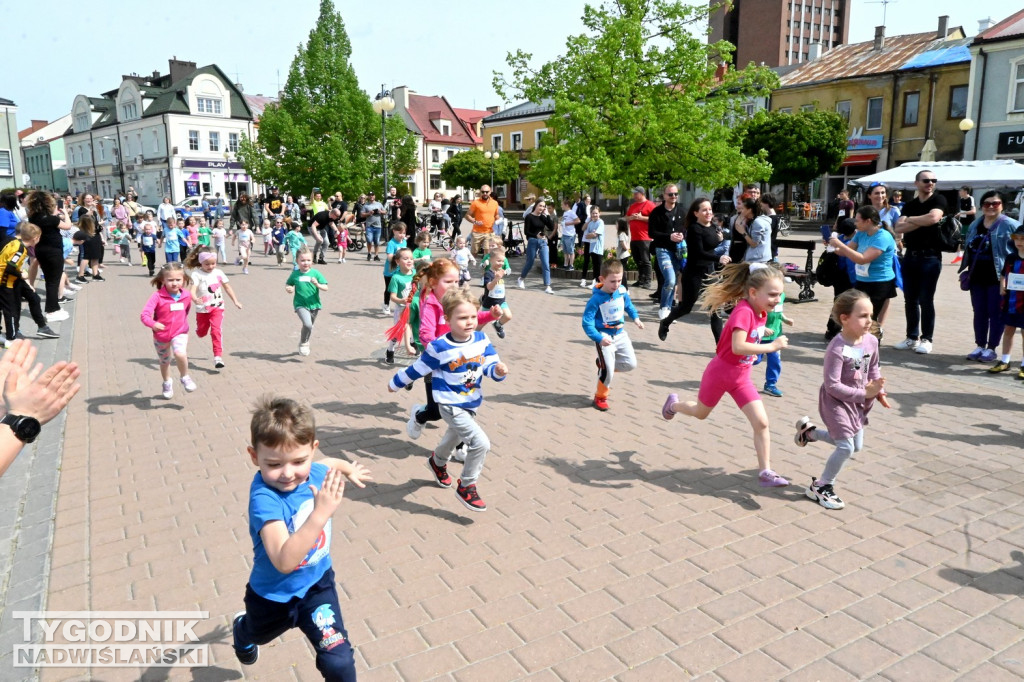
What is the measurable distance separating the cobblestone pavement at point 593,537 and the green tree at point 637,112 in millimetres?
9154

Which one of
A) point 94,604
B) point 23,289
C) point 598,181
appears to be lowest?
point 94,604

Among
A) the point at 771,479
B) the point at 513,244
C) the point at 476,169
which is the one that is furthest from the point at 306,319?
the point at 476,169

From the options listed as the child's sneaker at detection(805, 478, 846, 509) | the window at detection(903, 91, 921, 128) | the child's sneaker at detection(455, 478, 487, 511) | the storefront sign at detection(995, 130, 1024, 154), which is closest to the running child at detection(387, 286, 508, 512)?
the child's sneaker at detection(455, 478, 487, 511)

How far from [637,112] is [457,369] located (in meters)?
12.8

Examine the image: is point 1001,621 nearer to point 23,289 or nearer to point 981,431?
point 981,431

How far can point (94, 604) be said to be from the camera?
373 centimetres

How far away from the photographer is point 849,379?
464 centimetres

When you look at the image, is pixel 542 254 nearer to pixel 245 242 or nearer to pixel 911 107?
pixel 245 242

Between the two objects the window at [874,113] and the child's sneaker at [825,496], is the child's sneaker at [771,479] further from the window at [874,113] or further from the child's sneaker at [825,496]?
the window at [874,113]

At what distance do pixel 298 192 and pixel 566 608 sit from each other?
32.5m

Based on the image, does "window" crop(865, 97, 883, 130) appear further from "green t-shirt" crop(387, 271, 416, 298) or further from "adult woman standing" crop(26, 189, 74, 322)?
"adult woman standing" crop(26, 189, 74, 322)

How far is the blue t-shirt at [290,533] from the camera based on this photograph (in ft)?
8.75

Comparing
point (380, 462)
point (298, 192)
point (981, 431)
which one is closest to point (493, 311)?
point (380, 462)

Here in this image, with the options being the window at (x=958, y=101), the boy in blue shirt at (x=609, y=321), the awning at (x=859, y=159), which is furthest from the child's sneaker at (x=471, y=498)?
the awning at (x=859, y=159)
